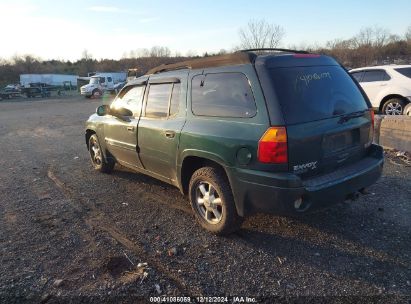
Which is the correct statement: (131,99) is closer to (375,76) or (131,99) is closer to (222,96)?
(222,96)

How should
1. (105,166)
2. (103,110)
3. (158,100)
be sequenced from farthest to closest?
(105,166) < (103,110) < (158,100)

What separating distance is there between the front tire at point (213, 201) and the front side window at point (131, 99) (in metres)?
1.60

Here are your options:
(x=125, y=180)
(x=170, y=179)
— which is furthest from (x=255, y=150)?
(x=125, y=180)

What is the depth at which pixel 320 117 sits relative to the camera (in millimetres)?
3539

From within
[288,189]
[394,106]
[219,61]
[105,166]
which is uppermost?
[219,61]

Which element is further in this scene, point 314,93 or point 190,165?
point 190,165

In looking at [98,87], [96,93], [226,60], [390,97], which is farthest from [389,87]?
[98,87]

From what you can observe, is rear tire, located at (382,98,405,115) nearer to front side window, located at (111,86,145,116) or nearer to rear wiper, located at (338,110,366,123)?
rear wiper, located at (338,110,366,123)

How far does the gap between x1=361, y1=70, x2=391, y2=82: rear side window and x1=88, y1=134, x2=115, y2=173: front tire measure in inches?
334

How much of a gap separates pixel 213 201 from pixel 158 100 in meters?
1.57

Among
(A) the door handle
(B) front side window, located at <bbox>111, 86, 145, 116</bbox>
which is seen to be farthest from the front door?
(A) the door handle

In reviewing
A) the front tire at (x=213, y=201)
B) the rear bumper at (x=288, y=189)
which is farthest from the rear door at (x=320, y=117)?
the front tire at (x=213, y=201)

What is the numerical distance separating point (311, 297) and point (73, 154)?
7110 mm

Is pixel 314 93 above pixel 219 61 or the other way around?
the other way around
